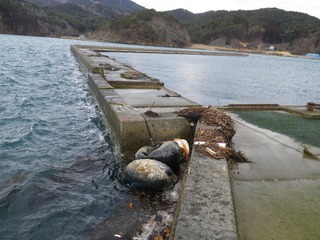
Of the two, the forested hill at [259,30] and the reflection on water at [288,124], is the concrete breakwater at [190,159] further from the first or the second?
the forested hill at [259,30]

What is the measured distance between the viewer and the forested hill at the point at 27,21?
12799 centimetres

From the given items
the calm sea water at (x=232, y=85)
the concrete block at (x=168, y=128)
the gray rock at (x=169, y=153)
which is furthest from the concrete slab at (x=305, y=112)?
the gray rock at (x=169, y=153)

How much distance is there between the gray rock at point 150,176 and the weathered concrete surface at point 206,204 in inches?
22.5

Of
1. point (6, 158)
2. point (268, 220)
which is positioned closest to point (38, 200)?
point (6, 158)

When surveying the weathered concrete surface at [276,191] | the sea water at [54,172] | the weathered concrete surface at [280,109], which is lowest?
the sea water at [54,172]

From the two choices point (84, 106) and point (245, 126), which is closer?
point (245, 126)

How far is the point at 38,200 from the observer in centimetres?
510

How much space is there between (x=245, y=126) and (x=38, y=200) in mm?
5368

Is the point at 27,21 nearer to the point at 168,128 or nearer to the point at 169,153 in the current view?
the point at 168,128

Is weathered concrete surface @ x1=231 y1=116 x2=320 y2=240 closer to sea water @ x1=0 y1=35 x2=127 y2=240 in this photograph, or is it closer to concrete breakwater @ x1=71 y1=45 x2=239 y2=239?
concrete breakwater @ x1=71 y1=45 x2=239 y2=239

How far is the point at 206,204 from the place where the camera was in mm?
3771

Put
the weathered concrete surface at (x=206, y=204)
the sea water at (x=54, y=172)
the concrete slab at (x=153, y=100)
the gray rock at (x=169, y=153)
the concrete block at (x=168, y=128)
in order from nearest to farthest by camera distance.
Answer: the weathered concrete surface at (x=206, y=204) < the sea water at (x=54, y=172) < the gray rock at (x=169, y=153) < the concrete block at (x=168, y=128) < the concrete slab at (x=153, y=100)

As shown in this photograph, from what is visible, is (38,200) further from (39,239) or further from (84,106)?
(84,106)

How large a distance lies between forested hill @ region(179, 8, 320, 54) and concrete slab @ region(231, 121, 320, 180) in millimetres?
149585
